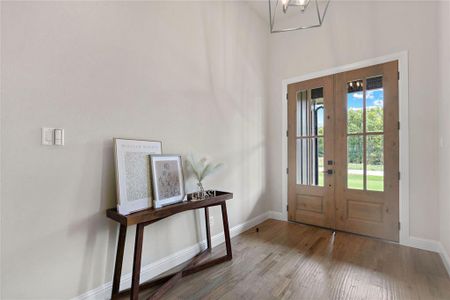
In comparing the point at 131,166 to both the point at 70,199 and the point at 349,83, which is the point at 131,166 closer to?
the point at 70,199

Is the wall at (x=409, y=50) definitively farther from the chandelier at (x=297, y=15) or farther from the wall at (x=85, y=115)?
the wall at (x=85, y=115)

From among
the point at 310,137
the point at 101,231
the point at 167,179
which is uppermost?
the point at 310,137

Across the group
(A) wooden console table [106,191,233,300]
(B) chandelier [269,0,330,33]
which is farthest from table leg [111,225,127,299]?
(B) chandelier [269,0,330,33]

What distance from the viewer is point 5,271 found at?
1.33 m

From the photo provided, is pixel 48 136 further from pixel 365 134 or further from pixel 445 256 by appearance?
pixel 445 256

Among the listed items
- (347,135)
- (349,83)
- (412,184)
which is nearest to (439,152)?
(412,184)

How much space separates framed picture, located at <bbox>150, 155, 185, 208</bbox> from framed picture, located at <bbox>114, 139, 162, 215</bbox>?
0.06 meters

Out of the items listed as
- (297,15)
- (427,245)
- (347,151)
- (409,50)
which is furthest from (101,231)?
(297,15)

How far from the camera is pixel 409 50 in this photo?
2.71 m

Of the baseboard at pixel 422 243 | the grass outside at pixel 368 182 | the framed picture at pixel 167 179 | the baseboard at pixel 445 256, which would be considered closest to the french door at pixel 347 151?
the grass outside at pixel 368 182

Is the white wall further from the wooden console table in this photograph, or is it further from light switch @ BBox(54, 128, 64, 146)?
light switch @ BBox(54, 128, 64, 146)

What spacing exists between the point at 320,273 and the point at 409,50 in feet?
9.49

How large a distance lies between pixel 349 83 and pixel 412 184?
1.56m

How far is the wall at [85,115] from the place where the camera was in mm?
1380
